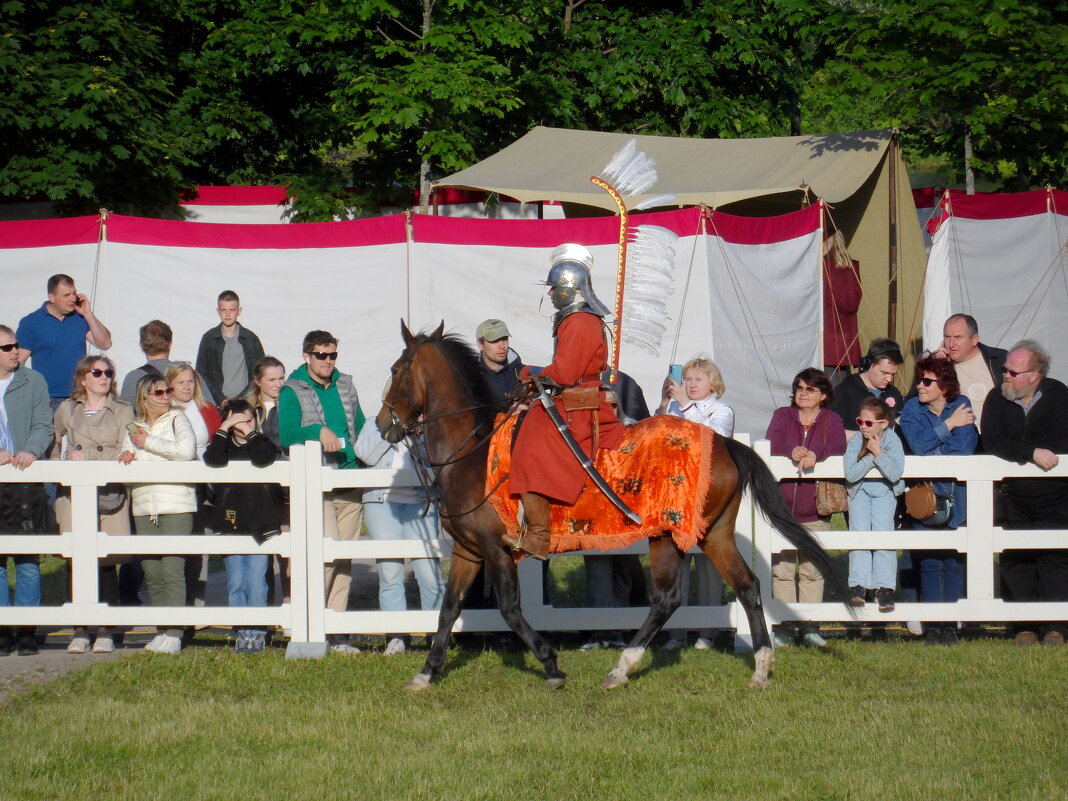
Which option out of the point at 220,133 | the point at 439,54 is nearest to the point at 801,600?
the point at 439,54

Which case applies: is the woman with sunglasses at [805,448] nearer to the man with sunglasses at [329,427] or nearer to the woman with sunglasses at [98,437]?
the man with sunglasses at [329,427]

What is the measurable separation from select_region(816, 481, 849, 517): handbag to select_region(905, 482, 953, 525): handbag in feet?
1.26

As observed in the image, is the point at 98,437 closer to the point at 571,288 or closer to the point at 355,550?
the point at 355,550

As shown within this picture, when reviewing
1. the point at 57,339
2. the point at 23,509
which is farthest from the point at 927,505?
the point at 57,339

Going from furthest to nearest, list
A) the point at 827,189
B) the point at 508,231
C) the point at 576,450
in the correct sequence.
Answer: the point at 827,189 < the point at 508,231 < the point at 576,450

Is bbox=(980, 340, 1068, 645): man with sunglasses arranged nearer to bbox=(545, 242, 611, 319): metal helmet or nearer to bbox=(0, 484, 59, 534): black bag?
bbox=(545, 242, 611, 319): metal helmet

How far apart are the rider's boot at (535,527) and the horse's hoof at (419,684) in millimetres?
908

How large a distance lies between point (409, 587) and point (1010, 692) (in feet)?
15.7

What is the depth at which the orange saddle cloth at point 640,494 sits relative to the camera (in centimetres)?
694

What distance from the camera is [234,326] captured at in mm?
11047

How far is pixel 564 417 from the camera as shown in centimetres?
693

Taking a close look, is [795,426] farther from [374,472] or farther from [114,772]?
[114,772]

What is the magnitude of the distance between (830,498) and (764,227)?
5021 millimetres

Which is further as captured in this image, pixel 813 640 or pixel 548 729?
pixel 813 640
